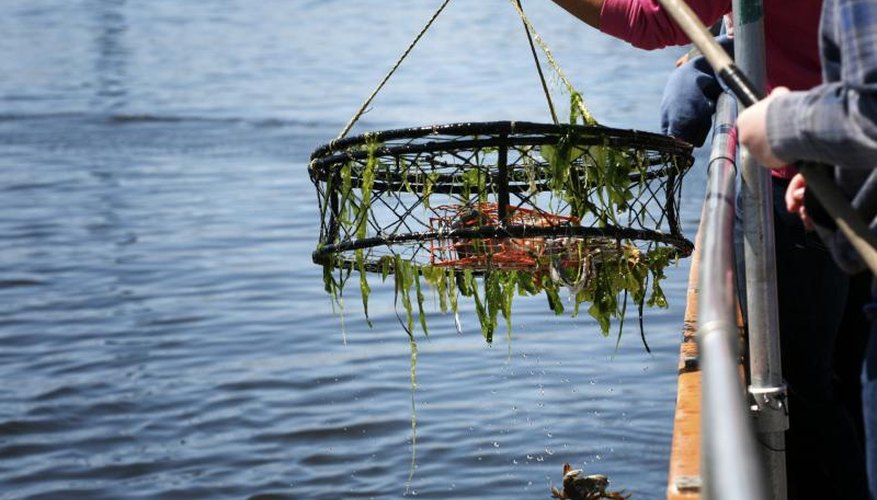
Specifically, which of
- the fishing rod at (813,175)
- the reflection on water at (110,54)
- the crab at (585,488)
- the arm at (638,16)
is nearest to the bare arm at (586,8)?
the arm at (638,16)

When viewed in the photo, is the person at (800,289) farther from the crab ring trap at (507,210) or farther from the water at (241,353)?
the water at (241,353)

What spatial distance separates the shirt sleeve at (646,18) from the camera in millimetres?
Answer: 3535

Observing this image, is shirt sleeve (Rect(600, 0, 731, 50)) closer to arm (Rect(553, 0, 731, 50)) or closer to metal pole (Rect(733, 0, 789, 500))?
arm (Rect(553, 0, 731, 50))

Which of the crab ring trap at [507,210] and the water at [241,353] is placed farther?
the water at [241,353]

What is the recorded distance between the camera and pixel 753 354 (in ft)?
10.6

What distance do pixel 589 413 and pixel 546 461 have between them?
0.86 metres

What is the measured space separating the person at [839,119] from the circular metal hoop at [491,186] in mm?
1232

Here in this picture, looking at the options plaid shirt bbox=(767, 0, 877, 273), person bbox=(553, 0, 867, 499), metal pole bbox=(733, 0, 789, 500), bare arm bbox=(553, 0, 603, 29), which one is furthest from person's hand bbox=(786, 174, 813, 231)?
bare arm bbox=(553, 0, 603, 29)

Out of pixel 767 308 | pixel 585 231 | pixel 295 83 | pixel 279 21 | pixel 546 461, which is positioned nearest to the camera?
pixel 767 308

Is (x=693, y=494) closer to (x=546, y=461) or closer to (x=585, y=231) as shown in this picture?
(x=585, y=231)

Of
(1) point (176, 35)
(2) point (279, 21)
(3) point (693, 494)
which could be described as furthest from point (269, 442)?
(2) point (279, 21)

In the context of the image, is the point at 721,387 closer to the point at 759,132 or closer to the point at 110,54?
the point at 759,132

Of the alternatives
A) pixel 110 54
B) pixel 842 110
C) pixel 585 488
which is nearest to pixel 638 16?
pixel 842 110

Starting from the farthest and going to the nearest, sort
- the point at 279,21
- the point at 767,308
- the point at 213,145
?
1. the point at 279,21
2. the point at 213,145
3. the point at 767,308
